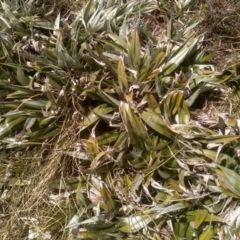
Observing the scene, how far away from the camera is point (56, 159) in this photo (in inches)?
91.1

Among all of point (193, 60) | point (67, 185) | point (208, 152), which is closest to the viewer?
point (208, 152)

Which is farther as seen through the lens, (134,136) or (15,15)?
(15,15)

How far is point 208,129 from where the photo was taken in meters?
2.19

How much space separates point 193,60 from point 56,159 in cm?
85

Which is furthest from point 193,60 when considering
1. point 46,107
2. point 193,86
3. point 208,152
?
point 46,107

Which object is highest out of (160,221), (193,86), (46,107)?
(193,86)

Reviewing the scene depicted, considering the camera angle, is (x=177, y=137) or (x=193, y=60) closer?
(x=177, y=137)

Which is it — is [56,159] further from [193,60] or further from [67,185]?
[193,60]

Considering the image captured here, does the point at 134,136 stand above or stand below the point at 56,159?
above

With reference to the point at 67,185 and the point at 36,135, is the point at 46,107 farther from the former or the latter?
the point at 67,185

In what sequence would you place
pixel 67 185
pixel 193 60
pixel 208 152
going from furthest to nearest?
pixel 193 60, pixel 67 185, pixel 208 152

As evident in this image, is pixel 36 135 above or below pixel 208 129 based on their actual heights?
below

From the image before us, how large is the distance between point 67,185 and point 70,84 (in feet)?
1.63

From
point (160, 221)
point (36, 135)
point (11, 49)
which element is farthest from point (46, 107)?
point (160, 221)
